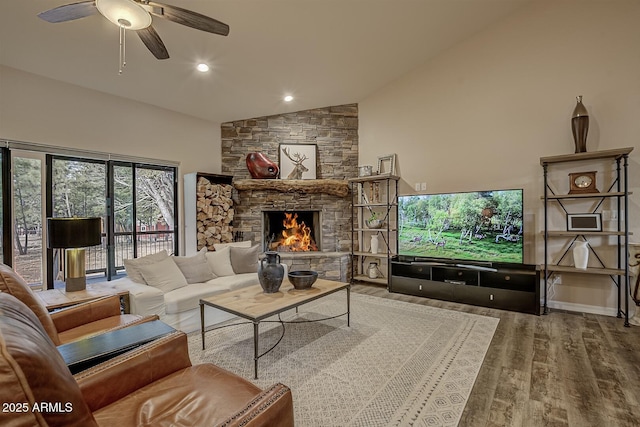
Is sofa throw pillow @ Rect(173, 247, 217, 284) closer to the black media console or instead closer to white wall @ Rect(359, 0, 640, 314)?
the black media console

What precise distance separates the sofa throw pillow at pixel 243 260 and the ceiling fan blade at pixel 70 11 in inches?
106

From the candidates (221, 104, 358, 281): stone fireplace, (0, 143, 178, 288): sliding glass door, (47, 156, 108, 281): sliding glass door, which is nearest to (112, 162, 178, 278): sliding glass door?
(0, 143, 178, 288): sliding glass door

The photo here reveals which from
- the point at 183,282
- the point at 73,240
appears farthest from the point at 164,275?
the point at 73,240

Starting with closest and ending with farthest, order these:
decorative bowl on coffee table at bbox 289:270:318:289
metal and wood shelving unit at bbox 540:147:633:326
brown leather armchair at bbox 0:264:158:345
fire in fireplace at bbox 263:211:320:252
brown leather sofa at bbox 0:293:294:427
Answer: brown leather sofa at bbox 0:293:294:427
brown leather armchair at bbox 0:264:158:345
decorative bowl on coffee table at bbox 289:270:318:289
metal and wood shelving unit at bbox 540:147:633:326
fire in fireplace at bbox 263:211:320:252

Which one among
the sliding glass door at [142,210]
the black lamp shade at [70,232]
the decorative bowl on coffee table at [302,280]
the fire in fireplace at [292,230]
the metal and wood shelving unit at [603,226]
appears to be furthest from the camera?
the fire in fireplace at [292,230]

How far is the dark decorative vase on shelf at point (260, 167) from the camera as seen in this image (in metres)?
5.16

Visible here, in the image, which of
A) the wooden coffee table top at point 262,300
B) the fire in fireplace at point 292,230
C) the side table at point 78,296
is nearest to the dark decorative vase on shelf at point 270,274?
the wooden coffee table top at point 262,300

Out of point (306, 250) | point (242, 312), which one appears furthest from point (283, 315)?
point (306, 250)

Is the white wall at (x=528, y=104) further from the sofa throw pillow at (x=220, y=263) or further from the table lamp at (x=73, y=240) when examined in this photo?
the table lamp at (x=73, y=240)

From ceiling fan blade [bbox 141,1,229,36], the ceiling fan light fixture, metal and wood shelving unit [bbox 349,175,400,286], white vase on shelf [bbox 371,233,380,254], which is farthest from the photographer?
white vase on shelf [bbox 371,233,380,254]

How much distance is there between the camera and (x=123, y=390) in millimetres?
1339

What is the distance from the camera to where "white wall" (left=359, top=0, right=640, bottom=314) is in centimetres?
338

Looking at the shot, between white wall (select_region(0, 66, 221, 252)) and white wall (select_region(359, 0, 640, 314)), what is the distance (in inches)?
134

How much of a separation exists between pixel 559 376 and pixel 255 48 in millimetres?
4216
